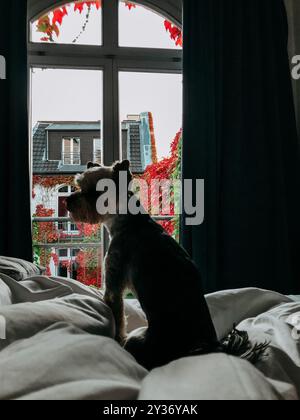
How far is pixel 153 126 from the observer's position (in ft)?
11.2

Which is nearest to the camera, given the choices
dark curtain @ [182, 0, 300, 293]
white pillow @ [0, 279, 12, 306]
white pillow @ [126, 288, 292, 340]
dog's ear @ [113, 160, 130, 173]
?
white pillow @ [0, 279, 12, 306]

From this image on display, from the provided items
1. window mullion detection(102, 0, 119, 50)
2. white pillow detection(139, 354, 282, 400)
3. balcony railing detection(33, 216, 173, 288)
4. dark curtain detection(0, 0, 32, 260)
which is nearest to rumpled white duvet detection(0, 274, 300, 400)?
white pillow detection(139, 354, 282, 400)

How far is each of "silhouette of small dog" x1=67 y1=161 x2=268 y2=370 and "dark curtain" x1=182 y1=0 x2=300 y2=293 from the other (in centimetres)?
146

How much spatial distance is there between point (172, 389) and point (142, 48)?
309cm

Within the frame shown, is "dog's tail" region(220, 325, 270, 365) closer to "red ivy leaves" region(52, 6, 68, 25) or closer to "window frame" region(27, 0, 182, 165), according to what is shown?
"window frame" region(27, 0, 182, 165)

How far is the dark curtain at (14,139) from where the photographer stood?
2.73 meters

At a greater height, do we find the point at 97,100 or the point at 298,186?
the point at 97,100

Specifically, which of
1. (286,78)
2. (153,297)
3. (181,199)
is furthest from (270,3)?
(153,297)

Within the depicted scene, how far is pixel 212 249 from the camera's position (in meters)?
2.92

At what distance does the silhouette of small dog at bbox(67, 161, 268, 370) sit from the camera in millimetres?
916

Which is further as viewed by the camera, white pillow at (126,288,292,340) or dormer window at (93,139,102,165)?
dormer window at (93,139,102,165)

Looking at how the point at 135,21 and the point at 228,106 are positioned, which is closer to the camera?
the point at 228,106
